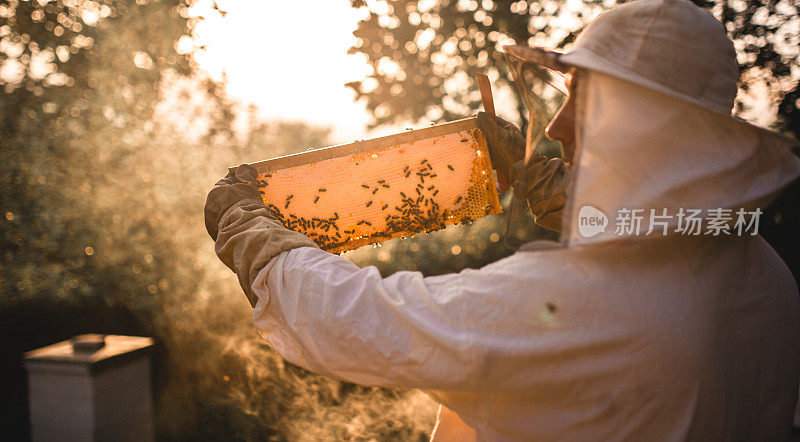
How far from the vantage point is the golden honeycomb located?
241 centimetres

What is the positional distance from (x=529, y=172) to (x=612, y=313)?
1.24m

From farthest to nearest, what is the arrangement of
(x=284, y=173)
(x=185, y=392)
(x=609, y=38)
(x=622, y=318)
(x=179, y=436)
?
1. (x=185, y=392)
2. (x=179, y=436)
3. (x=284, y=173)
4. (x=609, y=38)
5. (x=622, y=318)

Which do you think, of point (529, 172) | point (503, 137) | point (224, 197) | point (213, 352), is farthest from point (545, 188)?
point (213, 352)

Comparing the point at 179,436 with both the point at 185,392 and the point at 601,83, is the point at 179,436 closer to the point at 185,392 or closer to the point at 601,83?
the point at 185,392

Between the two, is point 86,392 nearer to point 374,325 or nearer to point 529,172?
point 374,325

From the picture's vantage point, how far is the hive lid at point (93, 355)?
3.80m

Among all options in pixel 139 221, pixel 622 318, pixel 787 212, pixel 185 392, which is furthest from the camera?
pixel 139 221

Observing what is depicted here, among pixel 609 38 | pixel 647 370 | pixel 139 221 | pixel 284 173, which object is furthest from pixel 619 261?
pixel 139 221

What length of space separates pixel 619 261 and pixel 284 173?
1.67 m

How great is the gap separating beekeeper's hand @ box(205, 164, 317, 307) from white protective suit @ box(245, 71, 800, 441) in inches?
11.9

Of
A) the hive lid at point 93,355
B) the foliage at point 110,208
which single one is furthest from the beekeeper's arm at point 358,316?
the foliage at point 110,208

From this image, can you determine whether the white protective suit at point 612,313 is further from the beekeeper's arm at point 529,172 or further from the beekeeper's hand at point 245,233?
the beekeeper's arm at point 529,172

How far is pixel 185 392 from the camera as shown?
248 inches

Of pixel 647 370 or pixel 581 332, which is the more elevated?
pixel 581 332
